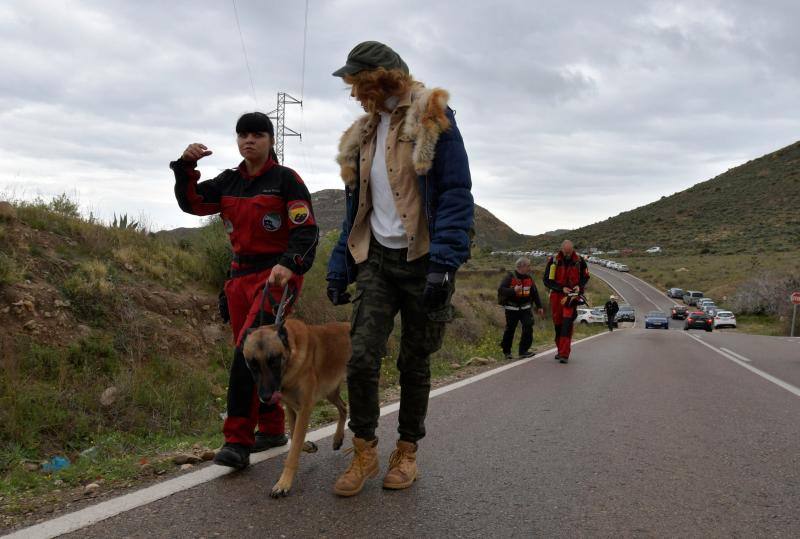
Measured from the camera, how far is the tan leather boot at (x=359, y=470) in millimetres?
3332

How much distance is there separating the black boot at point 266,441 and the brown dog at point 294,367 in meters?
0.39

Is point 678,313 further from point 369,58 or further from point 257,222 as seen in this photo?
point 369,58

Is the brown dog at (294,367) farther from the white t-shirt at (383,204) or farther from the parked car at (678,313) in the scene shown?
the parked car at (678,313)

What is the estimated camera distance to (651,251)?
88.4m

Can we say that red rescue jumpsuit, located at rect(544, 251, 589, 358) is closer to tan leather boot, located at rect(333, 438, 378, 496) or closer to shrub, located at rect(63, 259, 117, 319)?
shrub, located at rect(63, 259, 117, 319)

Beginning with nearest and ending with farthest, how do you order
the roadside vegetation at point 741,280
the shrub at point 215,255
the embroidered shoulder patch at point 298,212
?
the embroidered shoulder patch at point 298,212, the shrub at point 215,255, the roadside vegetation at point 741,280

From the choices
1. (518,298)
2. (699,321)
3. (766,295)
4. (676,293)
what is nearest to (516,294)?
(518,298)

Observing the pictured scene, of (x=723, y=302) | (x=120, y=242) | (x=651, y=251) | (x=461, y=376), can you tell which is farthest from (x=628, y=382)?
(x=651, y=251)

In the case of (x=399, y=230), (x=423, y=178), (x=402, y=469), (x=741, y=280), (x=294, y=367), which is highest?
(x=423, y=178)

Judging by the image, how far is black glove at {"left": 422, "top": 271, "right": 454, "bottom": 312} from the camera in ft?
10.7

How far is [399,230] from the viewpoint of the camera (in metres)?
3.55

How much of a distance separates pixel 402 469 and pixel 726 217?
9199 cm

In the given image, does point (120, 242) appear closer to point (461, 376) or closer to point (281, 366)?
point (461, 376)

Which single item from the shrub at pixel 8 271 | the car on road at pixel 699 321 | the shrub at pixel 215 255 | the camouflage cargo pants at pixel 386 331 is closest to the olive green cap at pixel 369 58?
the camouflage cargo pants at pixel 386 331
